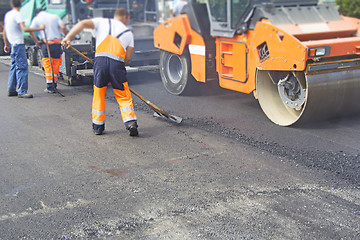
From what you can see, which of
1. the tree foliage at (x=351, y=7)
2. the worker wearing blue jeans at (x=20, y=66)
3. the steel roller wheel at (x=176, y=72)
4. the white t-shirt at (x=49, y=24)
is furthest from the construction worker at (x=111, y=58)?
the tree foliage at (x=351, y=7)

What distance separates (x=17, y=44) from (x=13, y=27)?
310mm

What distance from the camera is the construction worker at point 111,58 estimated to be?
18.2 ft

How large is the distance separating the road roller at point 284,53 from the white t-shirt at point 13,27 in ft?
10.4

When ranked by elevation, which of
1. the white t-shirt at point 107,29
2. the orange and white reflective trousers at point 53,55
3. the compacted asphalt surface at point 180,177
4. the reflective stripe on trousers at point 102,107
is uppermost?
the white t-shirt at point 107,29

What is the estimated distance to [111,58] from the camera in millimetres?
5621

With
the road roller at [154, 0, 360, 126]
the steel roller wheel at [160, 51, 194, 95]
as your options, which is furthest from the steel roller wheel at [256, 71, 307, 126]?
the steel roller wheel at [160, 51, 194, 95]

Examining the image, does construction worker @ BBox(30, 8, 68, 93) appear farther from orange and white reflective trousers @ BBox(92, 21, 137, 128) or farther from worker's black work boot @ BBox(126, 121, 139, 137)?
worker's black work boot @ BBox(126, 121, 139, 137)

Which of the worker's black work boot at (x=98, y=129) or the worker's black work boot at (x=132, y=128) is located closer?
the worker's black work boot at (x=132, y=128)

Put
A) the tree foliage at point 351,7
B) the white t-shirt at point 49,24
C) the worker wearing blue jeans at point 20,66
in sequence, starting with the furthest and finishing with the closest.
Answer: the tree foliage at point 351,7 → the white t-shirt at point 49,24 → the worker wearing blue jeans at point 20,66

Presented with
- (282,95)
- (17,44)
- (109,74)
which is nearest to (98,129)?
(109,74)

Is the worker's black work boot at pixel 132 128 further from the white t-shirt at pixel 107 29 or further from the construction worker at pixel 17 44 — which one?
the construction worker at pixel 17 44

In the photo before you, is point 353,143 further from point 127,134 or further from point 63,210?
point 63,210

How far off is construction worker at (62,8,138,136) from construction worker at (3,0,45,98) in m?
2.89

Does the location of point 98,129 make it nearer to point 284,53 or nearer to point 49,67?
point 284,53
